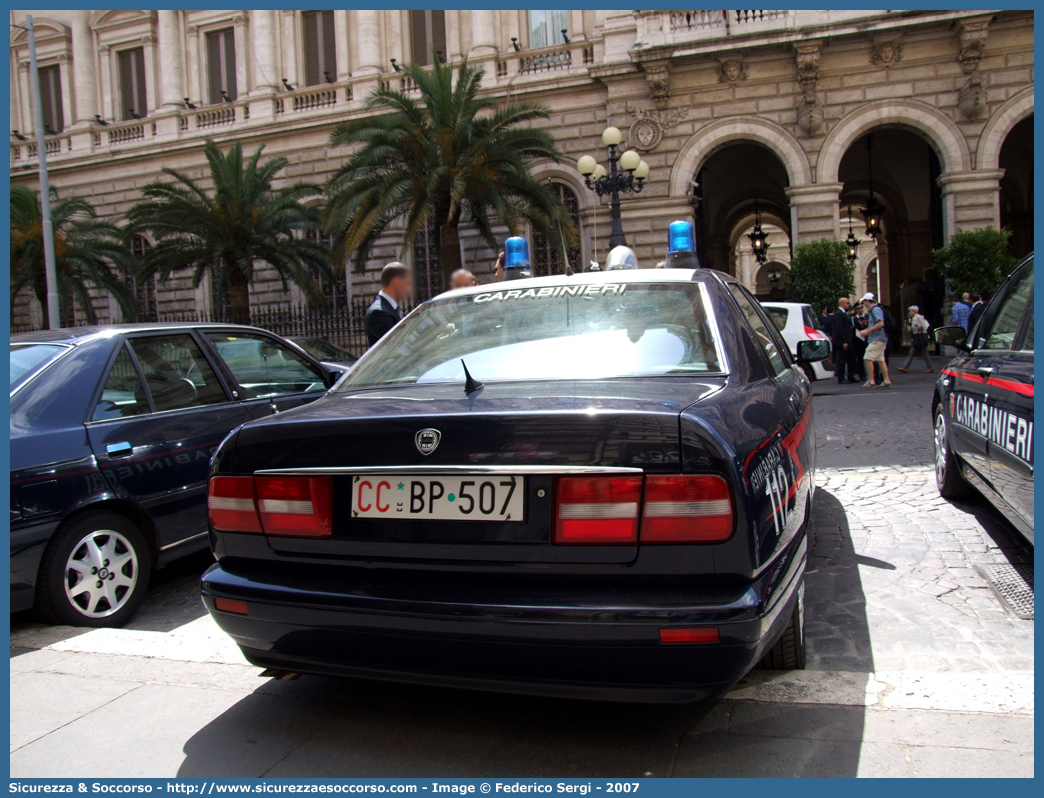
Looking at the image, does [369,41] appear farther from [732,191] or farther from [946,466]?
[946,466]

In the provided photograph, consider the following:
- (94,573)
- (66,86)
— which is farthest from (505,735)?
(66,86)

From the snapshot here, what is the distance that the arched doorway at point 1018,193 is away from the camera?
25.5 m

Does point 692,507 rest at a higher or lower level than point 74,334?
lower

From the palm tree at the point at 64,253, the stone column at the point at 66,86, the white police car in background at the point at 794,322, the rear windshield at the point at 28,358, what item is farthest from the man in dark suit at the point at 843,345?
the stone column at the point at 66,86

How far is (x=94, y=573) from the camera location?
391 cm

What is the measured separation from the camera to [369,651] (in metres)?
2.22

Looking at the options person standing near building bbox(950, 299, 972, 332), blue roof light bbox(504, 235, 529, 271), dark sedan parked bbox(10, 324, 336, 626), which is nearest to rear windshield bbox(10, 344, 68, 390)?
dark sedan parked bbox(10, 324, 336, 626)

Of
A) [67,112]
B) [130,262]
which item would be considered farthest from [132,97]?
[130,262]

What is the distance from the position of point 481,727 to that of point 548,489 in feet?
2.90

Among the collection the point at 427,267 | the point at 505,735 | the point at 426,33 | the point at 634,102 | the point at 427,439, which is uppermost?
the point at 426,33

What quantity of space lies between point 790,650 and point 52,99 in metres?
35.2
